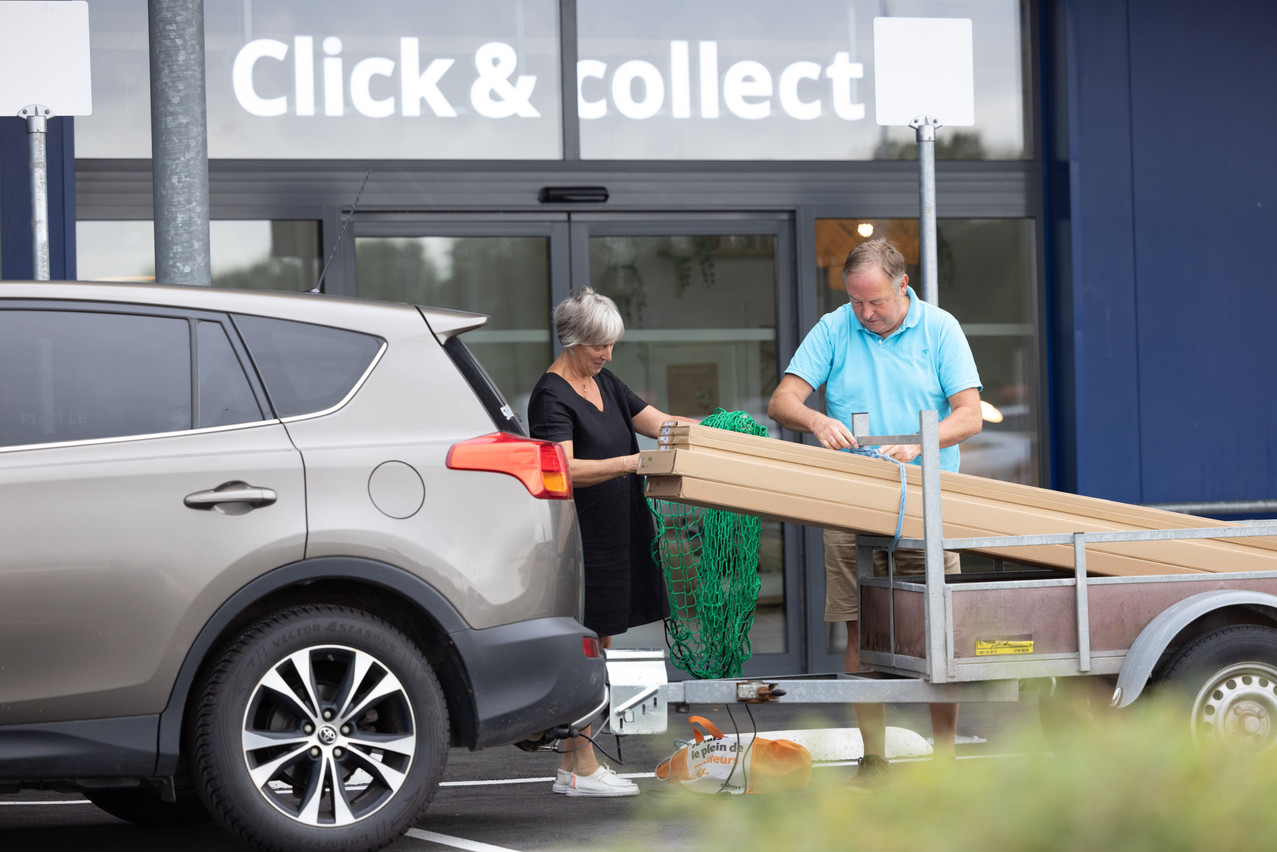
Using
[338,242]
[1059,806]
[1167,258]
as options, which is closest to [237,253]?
[338,242]

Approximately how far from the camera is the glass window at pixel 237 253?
7.99 metres

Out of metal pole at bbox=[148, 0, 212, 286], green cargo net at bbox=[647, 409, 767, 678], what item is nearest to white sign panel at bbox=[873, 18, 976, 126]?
green cargo net at bbox=[647, 409, 767, 678]

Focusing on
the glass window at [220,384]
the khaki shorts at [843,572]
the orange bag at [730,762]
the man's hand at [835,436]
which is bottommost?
the orange bag at [730,762]

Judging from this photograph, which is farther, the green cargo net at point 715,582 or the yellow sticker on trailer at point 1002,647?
the green cargo net at point 715,582

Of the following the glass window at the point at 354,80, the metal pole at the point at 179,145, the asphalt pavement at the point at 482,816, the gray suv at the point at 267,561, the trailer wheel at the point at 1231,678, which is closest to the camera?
the gray suv at the point at 267,561

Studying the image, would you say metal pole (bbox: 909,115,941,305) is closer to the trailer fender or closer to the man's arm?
the man's arm

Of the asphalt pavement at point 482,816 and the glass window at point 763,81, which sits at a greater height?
the glass window at point 763,81

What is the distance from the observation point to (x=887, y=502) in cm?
465

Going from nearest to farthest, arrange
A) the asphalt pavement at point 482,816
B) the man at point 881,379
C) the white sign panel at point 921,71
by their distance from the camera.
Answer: the asphalt pavement at point 482,816, the man at point 881,379, the white sign panel at point 921,71

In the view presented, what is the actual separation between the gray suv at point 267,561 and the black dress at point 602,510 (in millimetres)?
755

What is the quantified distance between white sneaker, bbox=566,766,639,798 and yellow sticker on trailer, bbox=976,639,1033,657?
1.53 m

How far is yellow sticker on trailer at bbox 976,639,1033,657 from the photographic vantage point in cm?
452

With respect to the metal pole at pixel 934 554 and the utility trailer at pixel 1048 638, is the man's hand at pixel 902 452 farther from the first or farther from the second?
the metal pole at pixel 934 554

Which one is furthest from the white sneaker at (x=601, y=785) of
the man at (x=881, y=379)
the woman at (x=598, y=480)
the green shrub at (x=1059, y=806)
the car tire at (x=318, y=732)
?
the green shrub at (x=1059, y=806)
